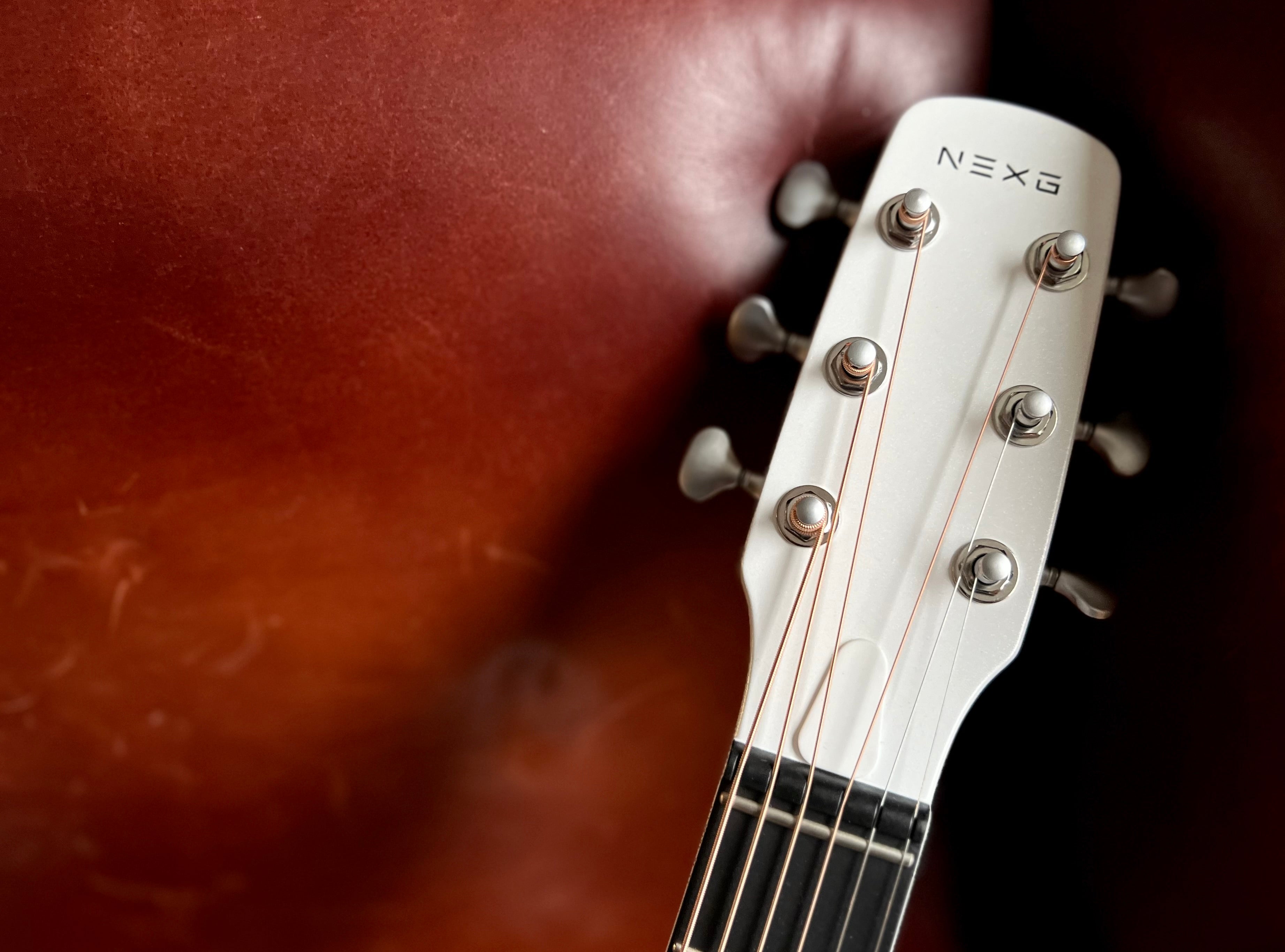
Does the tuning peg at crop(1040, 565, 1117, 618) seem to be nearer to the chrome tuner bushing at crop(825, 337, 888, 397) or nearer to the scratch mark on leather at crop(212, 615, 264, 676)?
the chrome tuner bushing at crop(825, 337, 888, 397)

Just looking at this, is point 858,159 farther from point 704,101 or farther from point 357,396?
point 357,396

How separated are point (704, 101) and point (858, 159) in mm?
83

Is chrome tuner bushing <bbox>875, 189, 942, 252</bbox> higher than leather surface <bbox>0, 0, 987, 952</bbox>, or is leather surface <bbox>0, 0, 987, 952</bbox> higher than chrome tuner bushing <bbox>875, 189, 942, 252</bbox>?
chrome tuner bushing <bbox>875, 189, 942, 252</bbox>

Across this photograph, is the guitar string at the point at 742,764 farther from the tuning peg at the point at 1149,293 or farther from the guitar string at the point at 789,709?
the tuning peg at the point at 1149,293

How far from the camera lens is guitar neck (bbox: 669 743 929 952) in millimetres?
420

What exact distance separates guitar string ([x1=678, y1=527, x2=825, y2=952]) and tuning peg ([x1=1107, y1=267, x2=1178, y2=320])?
172mm

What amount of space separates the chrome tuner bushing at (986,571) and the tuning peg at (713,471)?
9 centimetres

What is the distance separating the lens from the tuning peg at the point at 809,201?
0.48m

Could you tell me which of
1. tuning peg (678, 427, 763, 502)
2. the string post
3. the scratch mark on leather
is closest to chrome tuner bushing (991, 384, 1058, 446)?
the string post

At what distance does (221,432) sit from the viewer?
48 centimetres

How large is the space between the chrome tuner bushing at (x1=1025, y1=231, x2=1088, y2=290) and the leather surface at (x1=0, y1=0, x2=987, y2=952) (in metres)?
0.11

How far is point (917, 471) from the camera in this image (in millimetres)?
436

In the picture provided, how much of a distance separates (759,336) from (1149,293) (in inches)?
6.7

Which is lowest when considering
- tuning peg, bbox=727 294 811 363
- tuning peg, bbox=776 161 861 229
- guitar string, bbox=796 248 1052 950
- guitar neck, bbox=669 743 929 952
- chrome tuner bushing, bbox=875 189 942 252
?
guitar neck, bbox=669 743 929 952
